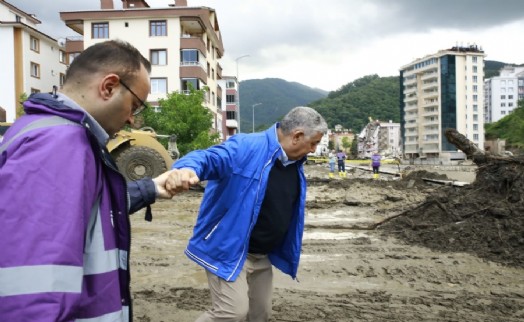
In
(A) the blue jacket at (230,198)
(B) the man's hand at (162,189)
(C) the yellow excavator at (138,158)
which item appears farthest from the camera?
(C) the yellow excavator at (138,158)

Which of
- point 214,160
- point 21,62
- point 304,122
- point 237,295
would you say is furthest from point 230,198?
point 21,62

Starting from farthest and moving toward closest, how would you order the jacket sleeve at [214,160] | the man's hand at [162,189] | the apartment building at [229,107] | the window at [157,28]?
the apartment building at [229,107] < the window at [157,28] < the jacket sleeve at [214,160] < the man's hand at [162,189]

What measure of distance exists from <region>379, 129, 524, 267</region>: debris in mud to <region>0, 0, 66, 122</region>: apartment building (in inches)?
1388

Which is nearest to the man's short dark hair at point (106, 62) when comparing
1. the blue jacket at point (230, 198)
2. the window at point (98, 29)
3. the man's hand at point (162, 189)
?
the man's hand at point (162, 189)

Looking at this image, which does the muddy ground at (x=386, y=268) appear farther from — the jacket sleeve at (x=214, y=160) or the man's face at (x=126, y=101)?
the man's face at (x=126, y=101)

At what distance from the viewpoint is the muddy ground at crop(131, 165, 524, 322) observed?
5.62 m

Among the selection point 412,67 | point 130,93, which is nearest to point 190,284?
point 130,93

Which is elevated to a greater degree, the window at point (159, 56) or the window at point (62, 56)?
the window at point (62, 56)

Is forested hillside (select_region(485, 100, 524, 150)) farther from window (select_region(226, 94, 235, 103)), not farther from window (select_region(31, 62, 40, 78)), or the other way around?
window (select_region(31, 62, 40, 78))

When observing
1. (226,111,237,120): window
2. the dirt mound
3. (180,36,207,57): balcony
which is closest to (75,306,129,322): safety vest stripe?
the dirt mound

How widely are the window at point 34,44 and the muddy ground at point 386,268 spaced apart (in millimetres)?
35680

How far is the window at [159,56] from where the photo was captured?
4303 centimetres

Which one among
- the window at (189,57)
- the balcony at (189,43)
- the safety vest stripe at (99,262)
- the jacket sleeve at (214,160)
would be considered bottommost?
the safety vest stripe at (99,262)

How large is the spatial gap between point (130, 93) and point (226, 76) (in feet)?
288
